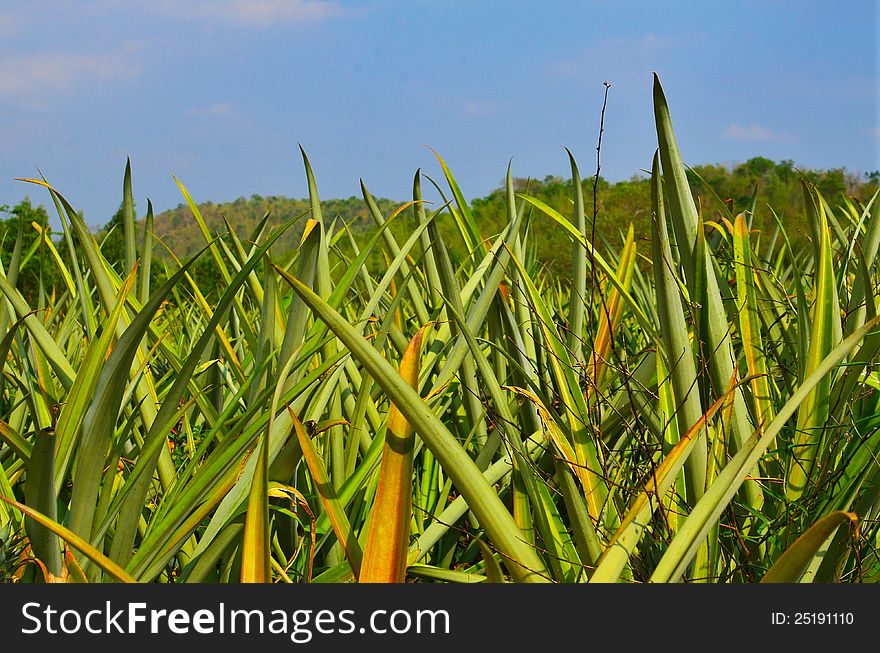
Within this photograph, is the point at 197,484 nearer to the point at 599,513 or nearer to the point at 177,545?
the point at 177,545

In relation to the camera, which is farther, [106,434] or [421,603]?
[106,434]

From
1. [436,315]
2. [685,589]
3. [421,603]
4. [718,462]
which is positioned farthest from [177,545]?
[436,315]

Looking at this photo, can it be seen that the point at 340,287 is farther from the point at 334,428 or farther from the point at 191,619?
the point at 191,619

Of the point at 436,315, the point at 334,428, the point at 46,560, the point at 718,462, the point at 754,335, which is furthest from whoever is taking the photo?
the point at 436,315

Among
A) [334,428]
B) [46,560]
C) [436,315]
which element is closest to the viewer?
[46,560]

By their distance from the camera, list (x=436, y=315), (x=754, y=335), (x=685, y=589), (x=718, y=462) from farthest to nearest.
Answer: (x=436, y=315)
(x=754, y=335)
(x=718, y=462)
(x=685, y=589)

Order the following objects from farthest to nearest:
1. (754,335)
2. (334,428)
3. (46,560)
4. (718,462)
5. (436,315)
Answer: (436,315) < (334,428) < (754,335) < (718,462) < (46,560)

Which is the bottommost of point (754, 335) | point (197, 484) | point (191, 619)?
point (191, 619)

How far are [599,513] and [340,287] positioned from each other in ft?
1.35

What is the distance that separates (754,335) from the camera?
0.96 metres

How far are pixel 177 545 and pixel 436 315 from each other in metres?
0.75

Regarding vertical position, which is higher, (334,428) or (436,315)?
(436,315)

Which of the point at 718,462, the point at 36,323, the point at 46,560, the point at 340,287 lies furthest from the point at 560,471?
the point at 36,323

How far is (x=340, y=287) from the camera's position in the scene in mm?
911
